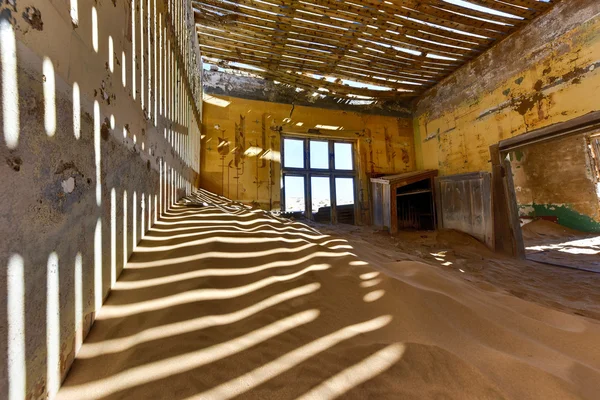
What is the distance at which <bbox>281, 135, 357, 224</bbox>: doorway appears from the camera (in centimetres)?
658

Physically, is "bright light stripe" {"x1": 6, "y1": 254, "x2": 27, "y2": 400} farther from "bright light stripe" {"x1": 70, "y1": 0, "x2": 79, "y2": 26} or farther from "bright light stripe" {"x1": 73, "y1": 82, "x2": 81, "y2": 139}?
"bright light stripe" {"x1": 70, "y1": 0, "x2": 79, "y2": 26}

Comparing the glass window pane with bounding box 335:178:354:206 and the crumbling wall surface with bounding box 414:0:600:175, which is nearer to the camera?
the crumbling wall surface with bounding box 414:0:600:175

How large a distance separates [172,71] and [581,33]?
19.8 feet

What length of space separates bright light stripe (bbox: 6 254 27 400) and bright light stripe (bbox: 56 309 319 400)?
0.55 ft

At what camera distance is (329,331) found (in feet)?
3.40

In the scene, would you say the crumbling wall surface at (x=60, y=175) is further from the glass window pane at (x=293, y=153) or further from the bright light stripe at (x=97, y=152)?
the glass window pane at (x=293, y=153)

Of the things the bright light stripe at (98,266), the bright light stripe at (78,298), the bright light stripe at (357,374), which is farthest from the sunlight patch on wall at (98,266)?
the bright light stripe at (357,374)

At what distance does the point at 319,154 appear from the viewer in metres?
6.91

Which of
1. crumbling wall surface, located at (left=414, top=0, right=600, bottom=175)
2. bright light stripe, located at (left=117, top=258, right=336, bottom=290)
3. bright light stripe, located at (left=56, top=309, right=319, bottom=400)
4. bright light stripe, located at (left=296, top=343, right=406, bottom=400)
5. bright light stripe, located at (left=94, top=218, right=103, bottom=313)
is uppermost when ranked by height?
crumbling wall surface, located at (left=414, top=0, right=600, bottom=175)

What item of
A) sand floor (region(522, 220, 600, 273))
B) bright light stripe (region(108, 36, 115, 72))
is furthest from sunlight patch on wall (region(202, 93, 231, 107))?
sand floor (region(522, 220, 600, 273))

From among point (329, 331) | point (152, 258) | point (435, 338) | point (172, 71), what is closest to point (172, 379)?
point (329, 331)

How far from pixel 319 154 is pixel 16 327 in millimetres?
6664

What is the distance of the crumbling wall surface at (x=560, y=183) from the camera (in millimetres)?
7398

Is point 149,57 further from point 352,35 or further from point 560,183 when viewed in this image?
point 560,183
